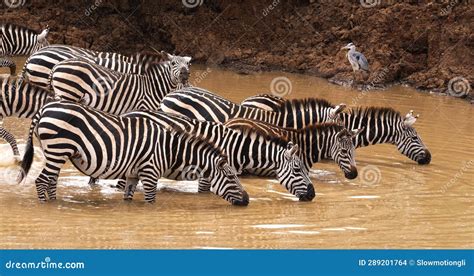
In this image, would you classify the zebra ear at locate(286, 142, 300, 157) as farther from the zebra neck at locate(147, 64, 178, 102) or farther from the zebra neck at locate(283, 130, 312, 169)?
the zebra neck at locate(147, 64, 178, 102)

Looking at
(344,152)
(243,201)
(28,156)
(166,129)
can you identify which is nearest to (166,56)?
(344,152)

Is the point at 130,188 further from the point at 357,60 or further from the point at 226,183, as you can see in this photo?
the point at 357,60

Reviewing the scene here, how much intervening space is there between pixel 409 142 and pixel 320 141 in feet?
7.41

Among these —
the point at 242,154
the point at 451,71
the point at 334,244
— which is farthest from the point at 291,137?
the point at 451,71

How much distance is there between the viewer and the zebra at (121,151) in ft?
37.0

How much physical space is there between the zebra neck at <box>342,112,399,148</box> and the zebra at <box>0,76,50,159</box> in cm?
401

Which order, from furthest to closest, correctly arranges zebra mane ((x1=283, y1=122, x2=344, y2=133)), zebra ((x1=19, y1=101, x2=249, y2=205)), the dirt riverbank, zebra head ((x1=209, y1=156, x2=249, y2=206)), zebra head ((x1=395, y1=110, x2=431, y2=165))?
the dirt riverbank
zebra head ((x1=395, y1=110, x2=431, y2=165))
zebra mane ((x1=283, y1=122, x2=344, y2=133))
zebra head ((x1=209, y1=156, x2=249, y2=206))
zebra ((x1=19, y1=101, x2=249, y2=205))

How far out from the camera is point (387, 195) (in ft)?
41.7

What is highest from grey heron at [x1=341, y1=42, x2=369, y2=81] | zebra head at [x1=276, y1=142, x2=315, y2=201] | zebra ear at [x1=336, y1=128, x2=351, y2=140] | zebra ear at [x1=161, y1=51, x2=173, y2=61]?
grey heron at [x1=341, y1=42, x2=369, y2=81]

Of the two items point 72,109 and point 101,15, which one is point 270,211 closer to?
point 72,109

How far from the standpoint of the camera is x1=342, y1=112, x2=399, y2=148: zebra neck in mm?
14711

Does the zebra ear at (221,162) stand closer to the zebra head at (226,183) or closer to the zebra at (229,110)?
the zebra head at (226,183)

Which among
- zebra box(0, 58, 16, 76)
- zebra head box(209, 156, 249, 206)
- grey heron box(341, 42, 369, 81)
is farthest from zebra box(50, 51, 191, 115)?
grey heron box(341, 42, 369, 81)

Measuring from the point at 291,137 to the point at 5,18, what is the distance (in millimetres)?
12359
